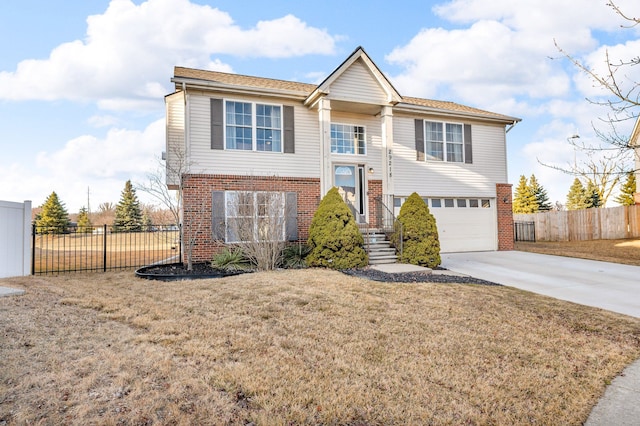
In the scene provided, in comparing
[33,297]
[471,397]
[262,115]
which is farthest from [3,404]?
[262,115]

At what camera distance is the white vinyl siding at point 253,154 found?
1184 cm

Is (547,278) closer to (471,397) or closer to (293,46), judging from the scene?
(471,397)

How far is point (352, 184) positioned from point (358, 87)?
3385 millimetres

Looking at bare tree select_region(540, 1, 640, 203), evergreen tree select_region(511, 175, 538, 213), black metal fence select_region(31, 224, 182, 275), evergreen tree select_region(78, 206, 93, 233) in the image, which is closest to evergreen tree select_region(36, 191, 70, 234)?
evergreen tree select_region(78, 206, 93, 233)

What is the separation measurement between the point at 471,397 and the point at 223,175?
399 inches

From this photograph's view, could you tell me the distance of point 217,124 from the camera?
39.5 feet

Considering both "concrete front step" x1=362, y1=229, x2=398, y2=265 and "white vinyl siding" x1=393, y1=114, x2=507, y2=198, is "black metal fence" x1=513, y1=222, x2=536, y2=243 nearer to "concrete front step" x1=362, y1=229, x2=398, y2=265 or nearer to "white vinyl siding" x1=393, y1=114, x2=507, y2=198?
"white vinyl siding" x1=393, y1=114, x2=507, y2=198

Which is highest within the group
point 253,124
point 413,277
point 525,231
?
point 253,124

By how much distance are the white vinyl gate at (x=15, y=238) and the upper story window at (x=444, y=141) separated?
13.1 metres

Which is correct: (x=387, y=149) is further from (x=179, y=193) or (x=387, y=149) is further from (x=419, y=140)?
(x=179, y=193)

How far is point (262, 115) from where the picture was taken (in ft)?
41.5

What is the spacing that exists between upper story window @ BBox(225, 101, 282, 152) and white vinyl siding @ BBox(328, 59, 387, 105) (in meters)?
2.09

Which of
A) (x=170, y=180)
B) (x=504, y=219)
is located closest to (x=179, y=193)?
(x=170, y=180)

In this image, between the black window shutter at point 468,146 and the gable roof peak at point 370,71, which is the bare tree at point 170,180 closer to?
the gable roof peak at point 370,71
